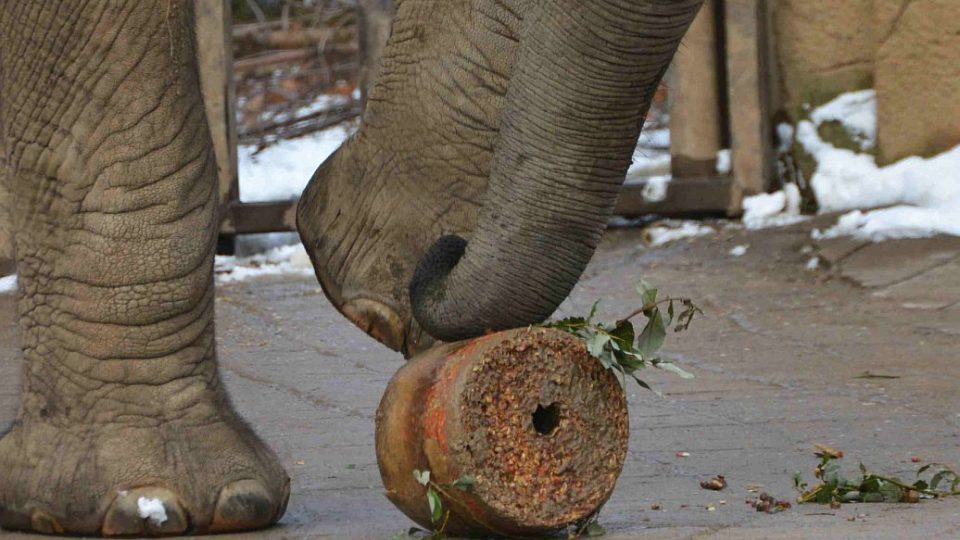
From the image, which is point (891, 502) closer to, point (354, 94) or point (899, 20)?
point (899, 20)

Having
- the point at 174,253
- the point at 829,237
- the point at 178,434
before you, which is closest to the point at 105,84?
the point at 174,253

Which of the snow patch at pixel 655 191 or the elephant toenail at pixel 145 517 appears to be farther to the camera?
the snow patch at pixel 655 191

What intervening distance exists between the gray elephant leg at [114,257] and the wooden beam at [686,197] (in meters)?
3.60

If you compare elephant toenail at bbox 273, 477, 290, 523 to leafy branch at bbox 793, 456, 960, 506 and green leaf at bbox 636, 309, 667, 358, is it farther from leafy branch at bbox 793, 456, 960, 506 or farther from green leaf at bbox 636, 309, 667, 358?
leafy branch at bbox 793, 456, 960, 506

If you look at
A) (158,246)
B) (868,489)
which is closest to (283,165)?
(158,246)

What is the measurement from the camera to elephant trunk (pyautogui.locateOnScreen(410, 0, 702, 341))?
2.13m

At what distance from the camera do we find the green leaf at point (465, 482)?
7.10 ft

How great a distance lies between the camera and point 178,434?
2582mm

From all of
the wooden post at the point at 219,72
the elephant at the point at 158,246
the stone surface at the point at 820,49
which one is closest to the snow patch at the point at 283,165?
the wooden post at the point at 219,72

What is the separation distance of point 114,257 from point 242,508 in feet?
1.37

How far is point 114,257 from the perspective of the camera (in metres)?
2.62

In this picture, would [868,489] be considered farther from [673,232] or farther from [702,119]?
[702,119]

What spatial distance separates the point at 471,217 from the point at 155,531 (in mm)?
685

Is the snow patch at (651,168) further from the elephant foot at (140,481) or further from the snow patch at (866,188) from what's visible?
the elephant foot at (140,481)
